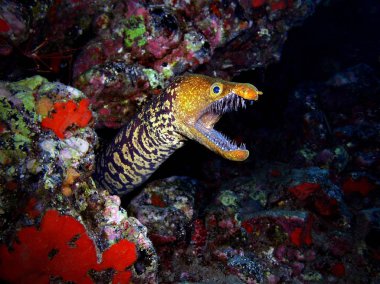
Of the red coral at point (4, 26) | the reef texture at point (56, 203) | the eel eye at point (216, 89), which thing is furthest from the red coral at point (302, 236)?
the red coral at point (4, 26)

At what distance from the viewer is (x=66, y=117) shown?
2.94m

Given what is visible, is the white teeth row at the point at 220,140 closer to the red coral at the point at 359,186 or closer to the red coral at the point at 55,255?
the red coral at the point at 55,255

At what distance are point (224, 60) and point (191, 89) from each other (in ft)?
6.54

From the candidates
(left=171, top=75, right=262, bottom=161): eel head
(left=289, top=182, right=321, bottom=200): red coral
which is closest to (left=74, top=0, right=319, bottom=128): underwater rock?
(left=171, top=75, right=262, bottom=161): eel head

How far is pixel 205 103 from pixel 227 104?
0.89 feet

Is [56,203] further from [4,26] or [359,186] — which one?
[359,186]

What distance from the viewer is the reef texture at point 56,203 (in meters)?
2.30

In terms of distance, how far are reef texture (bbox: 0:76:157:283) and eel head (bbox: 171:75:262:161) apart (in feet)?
3.37

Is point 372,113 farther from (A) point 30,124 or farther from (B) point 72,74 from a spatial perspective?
(A) point 30,124

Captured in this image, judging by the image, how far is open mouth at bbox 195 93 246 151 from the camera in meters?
3.09

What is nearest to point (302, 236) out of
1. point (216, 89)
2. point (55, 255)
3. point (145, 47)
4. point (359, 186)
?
point (359, 186)

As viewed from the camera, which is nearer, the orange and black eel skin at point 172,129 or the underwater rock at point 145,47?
the orange and black eel skin at point 172,129

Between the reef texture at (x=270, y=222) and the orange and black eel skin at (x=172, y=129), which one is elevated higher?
the orange and black eel skin at (x=172, y=129)

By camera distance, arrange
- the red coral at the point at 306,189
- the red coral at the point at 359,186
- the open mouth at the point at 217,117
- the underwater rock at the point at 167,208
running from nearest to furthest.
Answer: the open mouth at the point at 217,117, the underwater rock at the point at 167,208, the red coral at the point at 306,189, the red coral at the point at 359,186
